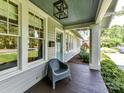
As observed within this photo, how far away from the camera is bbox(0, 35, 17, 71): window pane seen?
7.72 ft

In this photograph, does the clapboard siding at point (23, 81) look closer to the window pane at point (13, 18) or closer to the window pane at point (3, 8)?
the window pane at point (13, 18)

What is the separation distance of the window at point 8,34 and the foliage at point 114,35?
29172 millimetres

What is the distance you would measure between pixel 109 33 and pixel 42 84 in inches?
1307

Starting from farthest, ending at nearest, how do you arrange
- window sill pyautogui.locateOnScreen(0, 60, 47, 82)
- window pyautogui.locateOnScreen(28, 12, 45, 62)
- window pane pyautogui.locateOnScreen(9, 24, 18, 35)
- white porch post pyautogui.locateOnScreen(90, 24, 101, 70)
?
white porch post pyautogui.locateOnScreen(90, 24, 101, 70), window pyautogui.locateOnScreen(28, 12, 45, 62), window pane pyautogui.locateOnScreen(9, 24, 18, 35), window sill pyautogui.locateOnScreen(0, 60, 47, 82)

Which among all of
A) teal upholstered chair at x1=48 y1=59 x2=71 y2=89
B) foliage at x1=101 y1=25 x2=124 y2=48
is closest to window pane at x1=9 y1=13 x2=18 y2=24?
teal upholstered chair at x1=48 y1=59 x2=71 y2=89

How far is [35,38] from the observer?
11.6 feet

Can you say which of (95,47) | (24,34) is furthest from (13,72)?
(95,47)

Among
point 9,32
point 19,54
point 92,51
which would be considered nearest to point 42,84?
point 19,54

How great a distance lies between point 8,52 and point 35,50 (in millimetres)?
1188

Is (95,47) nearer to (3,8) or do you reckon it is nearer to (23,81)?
(23,81)

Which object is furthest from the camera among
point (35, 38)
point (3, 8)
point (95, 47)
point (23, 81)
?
point (95, 47)

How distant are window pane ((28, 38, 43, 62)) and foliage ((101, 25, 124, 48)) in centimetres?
2786

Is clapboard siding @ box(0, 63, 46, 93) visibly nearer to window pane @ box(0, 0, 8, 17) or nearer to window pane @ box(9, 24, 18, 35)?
window pane @ box(9, 24, 18, 35)

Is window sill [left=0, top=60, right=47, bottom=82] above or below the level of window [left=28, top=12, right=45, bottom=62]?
below
